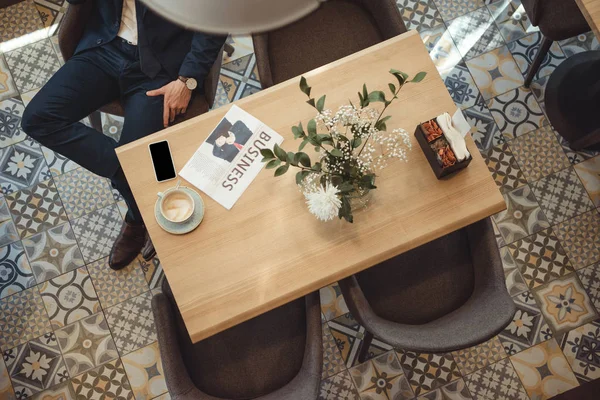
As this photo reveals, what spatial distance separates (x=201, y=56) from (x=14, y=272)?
4.82ft

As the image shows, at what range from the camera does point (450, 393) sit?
2.67m

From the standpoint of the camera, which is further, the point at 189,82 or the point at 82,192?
the point at 82,192

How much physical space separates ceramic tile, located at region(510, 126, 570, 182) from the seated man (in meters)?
1.65

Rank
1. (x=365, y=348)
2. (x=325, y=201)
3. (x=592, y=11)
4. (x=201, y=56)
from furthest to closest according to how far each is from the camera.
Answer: (x=365, y=348) → (x=201, y=56) → (x=592, y=11) → (x=325, y=201)

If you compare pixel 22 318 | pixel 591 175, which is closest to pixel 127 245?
pixel 22 318

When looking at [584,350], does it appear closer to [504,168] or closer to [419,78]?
[504,168]

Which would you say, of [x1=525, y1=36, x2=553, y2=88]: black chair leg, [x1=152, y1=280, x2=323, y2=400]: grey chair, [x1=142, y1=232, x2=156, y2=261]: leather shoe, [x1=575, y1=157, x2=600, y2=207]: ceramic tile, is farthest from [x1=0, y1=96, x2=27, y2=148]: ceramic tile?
[x1=575, y1=157, x2=600, y2=207]: ceramic tile

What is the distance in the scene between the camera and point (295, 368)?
214 centimetres

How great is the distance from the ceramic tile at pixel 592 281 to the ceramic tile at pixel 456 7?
150 cm

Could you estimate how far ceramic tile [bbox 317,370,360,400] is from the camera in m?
2.67

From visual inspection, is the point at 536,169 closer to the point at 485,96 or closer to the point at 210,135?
the point at 485,96

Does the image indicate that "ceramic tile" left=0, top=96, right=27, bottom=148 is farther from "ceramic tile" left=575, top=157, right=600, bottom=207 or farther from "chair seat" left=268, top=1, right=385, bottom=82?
"ceramic tile" left=575, top=157, right=600, bottom=207

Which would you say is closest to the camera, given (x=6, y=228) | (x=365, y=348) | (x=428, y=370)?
(x=365, y=348)

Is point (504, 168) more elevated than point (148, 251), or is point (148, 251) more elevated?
point (148, 251)
